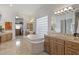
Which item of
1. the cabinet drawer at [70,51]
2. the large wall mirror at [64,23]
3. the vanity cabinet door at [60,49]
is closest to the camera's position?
the cabinet drawer at [70,51]

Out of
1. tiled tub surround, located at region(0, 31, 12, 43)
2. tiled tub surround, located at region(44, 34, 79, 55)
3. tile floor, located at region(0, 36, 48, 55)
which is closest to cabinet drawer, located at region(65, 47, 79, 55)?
tiled tub surround, located at region(44, 34, 79, 55)

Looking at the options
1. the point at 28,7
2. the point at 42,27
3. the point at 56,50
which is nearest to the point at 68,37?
the point at 56,50

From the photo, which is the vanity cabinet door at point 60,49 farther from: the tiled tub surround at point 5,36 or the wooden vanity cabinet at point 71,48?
the tiled tub surround at point 5,36

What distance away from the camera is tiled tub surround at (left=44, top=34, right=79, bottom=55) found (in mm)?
2670

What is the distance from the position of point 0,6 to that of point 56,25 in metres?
1.26

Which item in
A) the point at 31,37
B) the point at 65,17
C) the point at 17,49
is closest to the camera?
the point at 17,49

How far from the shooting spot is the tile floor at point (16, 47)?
107 inches

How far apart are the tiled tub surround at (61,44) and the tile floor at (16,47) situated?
0.29 m

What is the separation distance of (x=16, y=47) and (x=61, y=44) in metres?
0.98

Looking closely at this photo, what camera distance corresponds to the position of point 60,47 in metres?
2.96

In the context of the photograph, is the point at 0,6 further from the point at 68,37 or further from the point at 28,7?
the point at 68,37

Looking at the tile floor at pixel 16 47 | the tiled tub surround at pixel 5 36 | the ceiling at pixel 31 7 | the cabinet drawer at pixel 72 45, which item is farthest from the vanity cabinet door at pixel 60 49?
the tiled tub surround at pixel 5 36

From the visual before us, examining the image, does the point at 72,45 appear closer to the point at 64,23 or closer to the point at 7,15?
the point at 64,23

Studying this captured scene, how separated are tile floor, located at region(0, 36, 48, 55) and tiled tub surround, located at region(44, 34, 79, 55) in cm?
29
